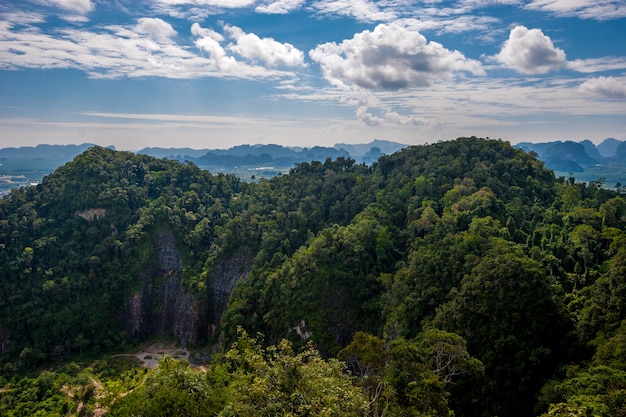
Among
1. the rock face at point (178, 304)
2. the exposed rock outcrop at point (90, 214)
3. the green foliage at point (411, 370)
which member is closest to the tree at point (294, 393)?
the green foliage at point (411, 370)

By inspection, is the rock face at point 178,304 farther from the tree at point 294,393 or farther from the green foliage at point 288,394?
the tree at point 294,393

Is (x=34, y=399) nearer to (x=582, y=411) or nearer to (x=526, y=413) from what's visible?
(x=526, y=413)

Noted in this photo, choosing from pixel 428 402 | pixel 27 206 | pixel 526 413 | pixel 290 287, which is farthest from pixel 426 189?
pixel 27 206

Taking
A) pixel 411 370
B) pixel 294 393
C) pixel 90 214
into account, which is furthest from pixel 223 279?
pixel 294 393

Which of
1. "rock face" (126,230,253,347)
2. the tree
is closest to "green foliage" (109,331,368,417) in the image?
the tree

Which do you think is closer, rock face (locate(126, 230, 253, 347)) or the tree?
the tree

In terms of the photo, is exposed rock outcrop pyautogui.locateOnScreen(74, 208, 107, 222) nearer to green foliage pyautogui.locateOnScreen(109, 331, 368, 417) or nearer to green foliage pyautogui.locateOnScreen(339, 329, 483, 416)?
green foliage pyautogui.locateOnScreen(109, 331, 368, 417)
